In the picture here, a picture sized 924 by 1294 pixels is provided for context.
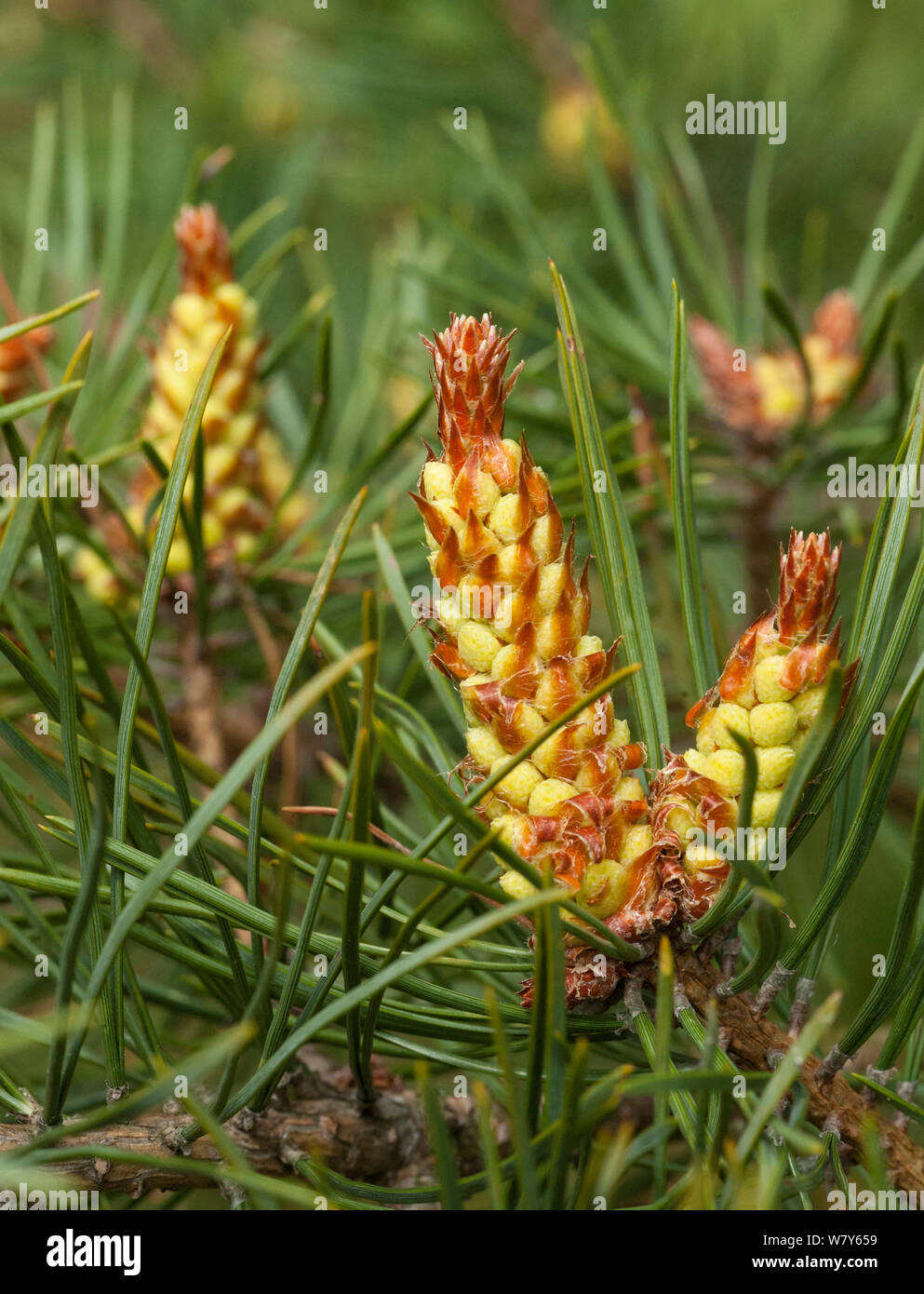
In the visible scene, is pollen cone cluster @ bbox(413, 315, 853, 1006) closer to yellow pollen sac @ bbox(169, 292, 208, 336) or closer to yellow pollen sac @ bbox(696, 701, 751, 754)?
yellow pollen sac @ bbox(696, 701, 751, 754)

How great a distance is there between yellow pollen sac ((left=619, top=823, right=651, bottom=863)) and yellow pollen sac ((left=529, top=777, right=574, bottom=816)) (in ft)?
0.10

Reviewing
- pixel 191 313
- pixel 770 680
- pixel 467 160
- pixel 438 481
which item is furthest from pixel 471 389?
pixel 467 160

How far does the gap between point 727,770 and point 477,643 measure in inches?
3.7

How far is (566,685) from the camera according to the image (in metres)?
0.35

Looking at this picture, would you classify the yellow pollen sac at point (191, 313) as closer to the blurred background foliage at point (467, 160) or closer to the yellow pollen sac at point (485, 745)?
the blurred background foliage at point (467, 160)

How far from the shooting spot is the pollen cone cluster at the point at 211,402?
64 centimetres

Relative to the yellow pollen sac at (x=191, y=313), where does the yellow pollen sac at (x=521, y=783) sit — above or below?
below

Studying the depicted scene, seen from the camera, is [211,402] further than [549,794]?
Yes

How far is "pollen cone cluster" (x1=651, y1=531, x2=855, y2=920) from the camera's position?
35cm

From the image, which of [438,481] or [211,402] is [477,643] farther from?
[211,402]

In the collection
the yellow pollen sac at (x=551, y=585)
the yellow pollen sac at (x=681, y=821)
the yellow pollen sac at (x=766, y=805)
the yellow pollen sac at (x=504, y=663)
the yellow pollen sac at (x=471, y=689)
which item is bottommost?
the yellow pollen sac at (x=681, y=821)

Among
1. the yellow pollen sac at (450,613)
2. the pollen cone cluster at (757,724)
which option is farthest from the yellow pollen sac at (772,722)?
the yellow pollen sac at (450,613)

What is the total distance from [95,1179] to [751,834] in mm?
247
